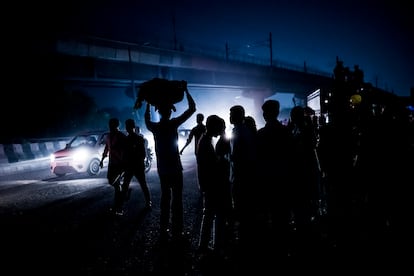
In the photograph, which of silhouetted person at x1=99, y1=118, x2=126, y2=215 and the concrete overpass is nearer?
silhouetted person at x1=99, y1=118, x2=126, y2=215

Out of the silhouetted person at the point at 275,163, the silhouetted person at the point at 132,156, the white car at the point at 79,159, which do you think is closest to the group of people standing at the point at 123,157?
the silhouetted person at the point at 132,156

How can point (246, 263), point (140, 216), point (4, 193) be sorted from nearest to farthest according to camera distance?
point (246, 263) → point (140, 216) → point (4, 193)

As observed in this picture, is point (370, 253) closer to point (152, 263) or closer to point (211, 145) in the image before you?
point (211, 145)

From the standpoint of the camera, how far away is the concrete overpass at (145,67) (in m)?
28.0

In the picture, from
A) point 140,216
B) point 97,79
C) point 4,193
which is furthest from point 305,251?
point 97,79

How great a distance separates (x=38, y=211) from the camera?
6953 mm

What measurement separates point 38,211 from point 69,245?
9.18 feet

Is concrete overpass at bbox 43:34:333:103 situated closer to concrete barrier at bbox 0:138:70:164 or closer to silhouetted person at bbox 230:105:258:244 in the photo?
concrete barrier at bbox 0:138:70:164

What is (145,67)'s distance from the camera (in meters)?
35.1

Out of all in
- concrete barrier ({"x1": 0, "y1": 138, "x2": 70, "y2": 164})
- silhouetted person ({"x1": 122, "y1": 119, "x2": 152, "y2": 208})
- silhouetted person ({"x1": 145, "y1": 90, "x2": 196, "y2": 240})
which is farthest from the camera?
concrete barrier ({"x1": 0, "y1": 138, "x2": 70, "y2": 164})

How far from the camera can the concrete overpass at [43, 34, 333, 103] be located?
28000 mm

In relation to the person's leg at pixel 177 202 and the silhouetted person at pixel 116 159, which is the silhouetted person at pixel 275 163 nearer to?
the person's leg at pixel 177 202

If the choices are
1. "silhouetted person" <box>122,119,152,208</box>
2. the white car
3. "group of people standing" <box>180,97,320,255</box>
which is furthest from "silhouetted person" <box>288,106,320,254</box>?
the white car

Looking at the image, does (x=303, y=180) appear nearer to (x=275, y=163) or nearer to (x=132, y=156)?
(x=275, y=163)
